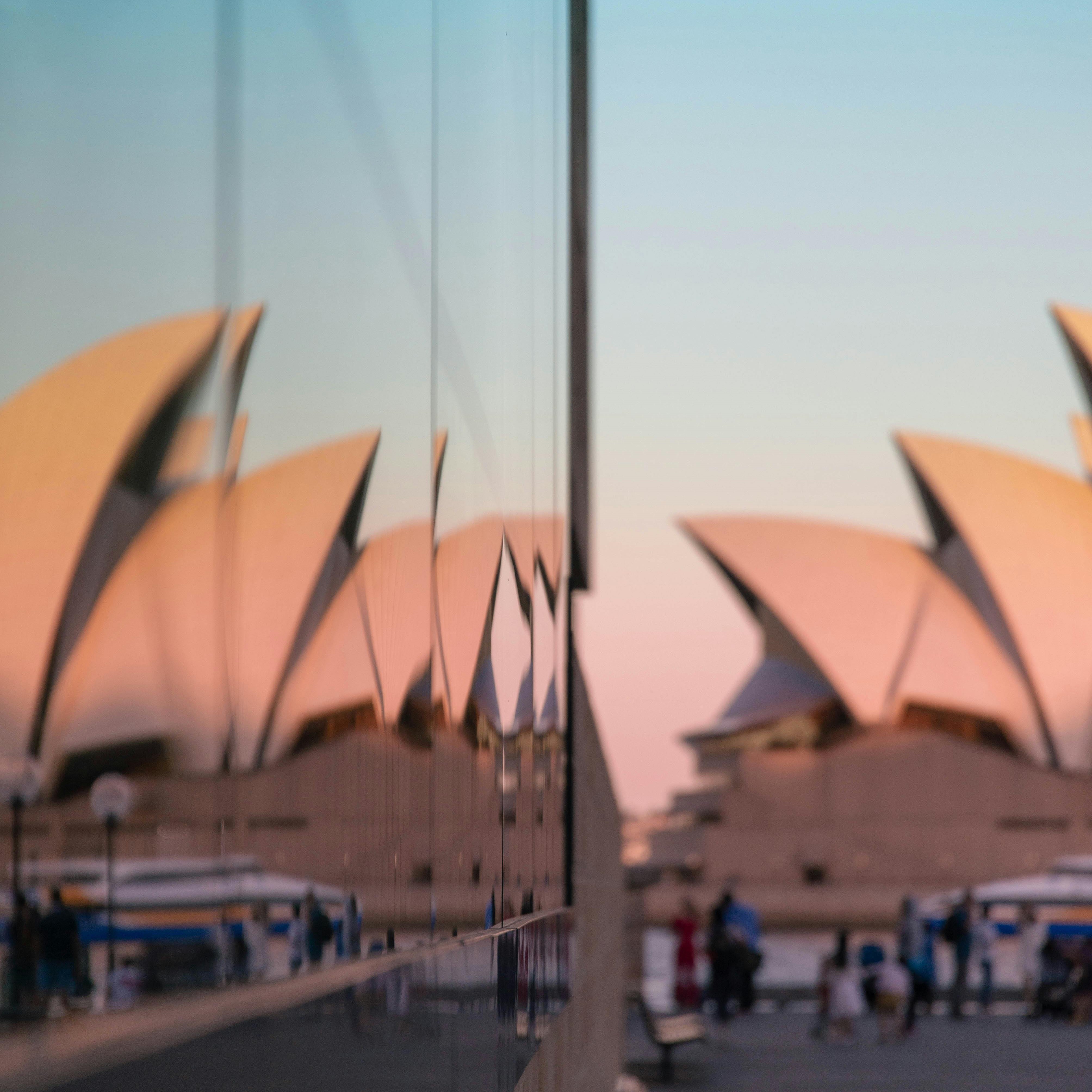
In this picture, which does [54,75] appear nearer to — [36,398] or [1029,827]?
[36,398]

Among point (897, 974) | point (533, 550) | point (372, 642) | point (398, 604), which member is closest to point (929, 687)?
point (897, 974)

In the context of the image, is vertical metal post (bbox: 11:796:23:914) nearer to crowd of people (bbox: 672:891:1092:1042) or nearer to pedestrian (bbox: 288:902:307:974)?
pedestrian (bbox: 288:902:307:974)

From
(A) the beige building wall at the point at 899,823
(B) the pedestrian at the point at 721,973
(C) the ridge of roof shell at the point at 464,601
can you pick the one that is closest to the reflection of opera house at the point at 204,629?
(C) the ridge of roof shell at the point at 464,601

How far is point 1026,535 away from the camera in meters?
34.2

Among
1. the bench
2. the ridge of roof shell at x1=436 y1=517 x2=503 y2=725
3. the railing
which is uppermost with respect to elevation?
the ridge of roof shell at x1=436 y1=517 x2=503 y2=725

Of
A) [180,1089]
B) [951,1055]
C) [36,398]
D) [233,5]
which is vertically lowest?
[951,1055]

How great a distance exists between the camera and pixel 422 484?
7.31ft

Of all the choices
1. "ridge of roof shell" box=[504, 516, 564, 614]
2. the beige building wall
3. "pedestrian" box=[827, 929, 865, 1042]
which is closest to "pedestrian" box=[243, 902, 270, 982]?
"ridge of roof shell" box=[504, 516, 564, 614]

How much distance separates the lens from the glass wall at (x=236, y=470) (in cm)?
87

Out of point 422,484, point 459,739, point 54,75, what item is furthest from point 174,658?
point 459,739

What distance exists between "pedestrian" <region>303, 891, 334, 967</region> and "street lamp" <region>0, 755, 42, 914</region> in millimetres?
621

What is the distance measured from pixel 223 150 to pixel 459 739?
1.59 m

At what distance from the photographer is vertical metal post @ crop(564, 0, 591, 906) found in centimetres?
816

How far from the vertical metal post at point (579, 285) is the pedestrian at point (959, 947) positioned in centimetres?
644
